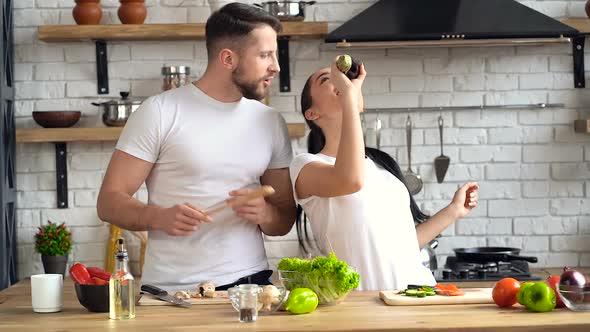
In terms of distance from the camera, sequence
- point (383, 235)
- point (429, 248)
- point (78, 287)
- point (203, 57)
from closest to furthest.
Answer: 1. point (78, 287)
2. point (383, 235)
3. point (429, 248)
4. point (203, 57)

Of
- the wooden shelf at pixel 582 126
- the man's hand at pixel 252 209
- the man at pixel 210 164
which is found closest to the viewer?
the man's hand at pixel 252 209

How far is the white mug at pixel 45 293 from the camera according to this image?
8.94 ft

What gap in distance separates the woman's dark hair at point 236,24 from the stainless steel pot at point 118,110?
1447 mm

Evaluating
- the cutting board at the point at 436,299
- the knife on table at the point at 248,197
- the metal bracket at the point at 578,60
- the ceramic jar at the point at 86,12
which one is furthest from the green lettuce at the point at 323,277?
the metal bracket at the point at 578,60

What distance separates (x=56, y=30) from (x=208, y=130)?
178cm

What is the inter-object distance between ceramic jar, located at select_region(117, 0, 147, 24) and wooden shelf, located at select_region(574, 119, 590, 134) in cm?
223

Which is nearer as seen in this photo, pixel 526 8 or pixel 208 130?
pixel 208 130

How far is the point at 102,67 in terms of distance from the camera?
192 inches

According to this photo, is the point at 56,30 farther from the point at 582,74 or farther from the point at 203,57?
the point at 582,74

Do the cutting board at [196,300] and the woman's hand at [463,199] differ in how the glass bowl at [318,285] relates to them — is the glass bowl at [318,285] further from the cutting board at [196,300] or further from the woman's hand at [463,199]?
the woman's hand at [463,199]

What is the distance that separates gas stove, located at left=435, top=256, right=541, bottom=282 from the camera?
4.50 meters

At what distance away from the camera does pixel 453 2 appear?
184 inches

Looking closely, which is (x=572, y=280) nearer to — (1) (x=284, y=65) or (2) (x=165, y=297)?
(2) (x=165, y=297)

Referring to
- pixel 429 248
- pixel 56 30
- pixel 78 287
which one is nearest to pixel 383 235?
pixel 78 287
